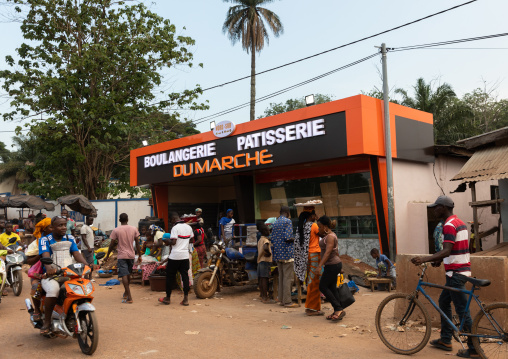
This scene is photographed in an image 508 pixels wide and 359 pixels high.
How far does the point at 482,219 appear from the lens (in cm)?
1612

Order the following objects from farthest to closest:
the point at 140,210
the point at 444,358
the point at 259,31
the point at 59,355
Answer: the point at 259,31 < the point at 140,210 < the point at 59,355 < the point at 444,358

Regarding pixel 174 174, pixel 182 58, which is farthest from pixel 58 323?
pixel 182 58

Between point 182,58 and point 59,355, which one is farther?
point 182,58

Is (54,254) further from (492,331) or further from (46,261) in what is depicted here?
(492,331)

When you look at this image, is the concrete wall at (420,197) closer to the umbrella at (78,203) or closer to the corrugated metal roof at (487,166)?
the corrugated metal roof at (487,166)

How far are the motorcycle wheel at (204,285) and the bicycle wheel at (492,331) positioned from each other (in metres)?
6.30

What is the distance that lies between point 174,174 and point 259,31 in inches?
674

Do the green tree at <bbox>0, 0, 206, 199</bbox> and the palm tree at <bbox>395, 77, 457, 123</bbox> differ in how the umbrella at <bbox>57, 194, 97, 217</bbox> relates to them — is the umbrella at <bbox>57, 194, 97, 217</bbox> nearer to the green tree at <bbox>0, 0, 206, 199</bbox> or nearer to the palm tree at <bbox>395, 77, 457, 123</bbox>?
the green tree at <bbox>0, 0, 206, 199</bbox>

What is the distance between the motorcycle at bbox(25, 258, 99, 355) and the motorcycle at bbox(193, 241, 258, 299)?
4464 mm

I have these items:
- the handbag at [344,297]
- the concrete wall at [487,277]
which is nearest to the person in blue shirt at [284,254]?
the handbag at [344,297]

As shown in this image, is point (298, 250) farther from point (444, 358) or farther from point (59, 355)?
point (59, 355)

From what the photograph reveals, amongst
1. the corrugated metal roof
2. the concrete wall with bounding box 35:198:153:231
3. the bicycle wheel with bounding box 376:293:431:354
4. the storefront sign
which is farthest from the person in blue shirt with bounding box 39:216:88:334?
the concrete wall with bounding box 35:198:153:231

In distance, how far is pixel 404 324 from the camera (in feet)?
19.1

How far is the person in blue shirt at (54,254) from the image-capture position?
6.09m
